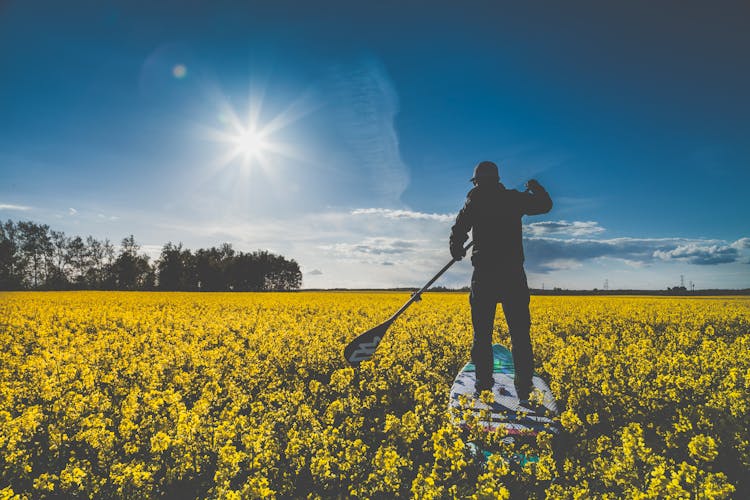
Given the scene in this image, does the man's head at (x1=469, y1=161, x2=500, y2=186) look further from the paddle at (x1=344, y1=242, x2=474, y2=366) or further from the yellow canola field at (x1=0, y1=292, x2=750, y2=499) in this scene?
the yellow canola field at (x1=0, y1=292, x2=750, y2=499)

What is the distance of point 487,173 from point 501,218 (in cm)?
63

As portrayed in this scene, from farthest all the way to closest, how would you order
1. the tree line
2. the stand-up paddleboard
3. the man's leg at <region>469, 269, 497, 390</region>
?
the tree line < the man's leg at <region>469, 269, 497, 390</region> < the stand-up paddleboard

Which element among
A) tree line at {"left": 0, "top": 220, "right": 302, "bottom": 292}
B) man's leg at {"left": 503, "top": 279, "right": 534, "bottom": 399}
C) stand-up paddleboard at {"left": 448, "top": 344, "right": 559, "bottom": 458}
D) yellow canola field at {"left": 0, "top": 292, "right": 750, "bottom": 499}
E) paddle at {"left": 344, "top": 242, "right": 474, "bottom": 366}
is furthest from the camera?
tree line at {"left": 0, "top": 220, "right": 302, "bottom": 292}

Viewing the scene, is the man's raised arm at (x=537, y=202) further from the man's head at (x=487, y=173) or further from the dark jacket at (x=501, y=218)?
the man's head at (x=487, y=173)

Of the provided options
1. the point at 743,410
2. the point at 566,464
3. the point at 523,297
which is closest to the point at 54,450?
the point at 566,464

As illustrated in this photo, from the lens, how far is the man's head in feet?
16.3

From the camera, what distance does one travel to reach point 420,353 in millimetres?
8625

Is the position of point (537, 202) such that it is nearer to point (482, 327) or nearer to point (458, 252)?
point (458, 252)

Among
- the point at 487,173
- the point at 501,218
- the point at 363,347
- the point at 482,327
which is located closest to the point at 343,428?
the point at 363,347

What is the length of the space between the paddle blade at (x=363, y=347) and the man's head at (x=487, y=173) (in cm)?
249

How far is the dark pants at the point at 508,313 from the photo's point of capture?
15.7 ft

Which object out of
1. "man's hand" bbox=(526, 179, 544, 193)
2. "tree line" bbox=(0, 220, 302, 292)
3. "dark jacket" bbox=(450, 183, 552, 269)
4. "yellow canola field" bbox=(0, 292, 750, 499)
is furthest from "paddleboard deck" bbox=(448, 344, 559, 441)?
"tree line" bbox=(0, 220, 302, 292)

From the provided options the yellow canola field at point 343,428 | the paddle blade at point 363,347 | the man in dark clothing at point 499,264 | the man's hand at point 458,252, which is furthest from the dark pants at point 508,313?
the paddle blade at point 363,347

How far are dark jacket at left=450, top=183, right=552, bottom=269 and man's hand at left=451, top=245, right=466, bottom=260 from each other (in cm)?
37
